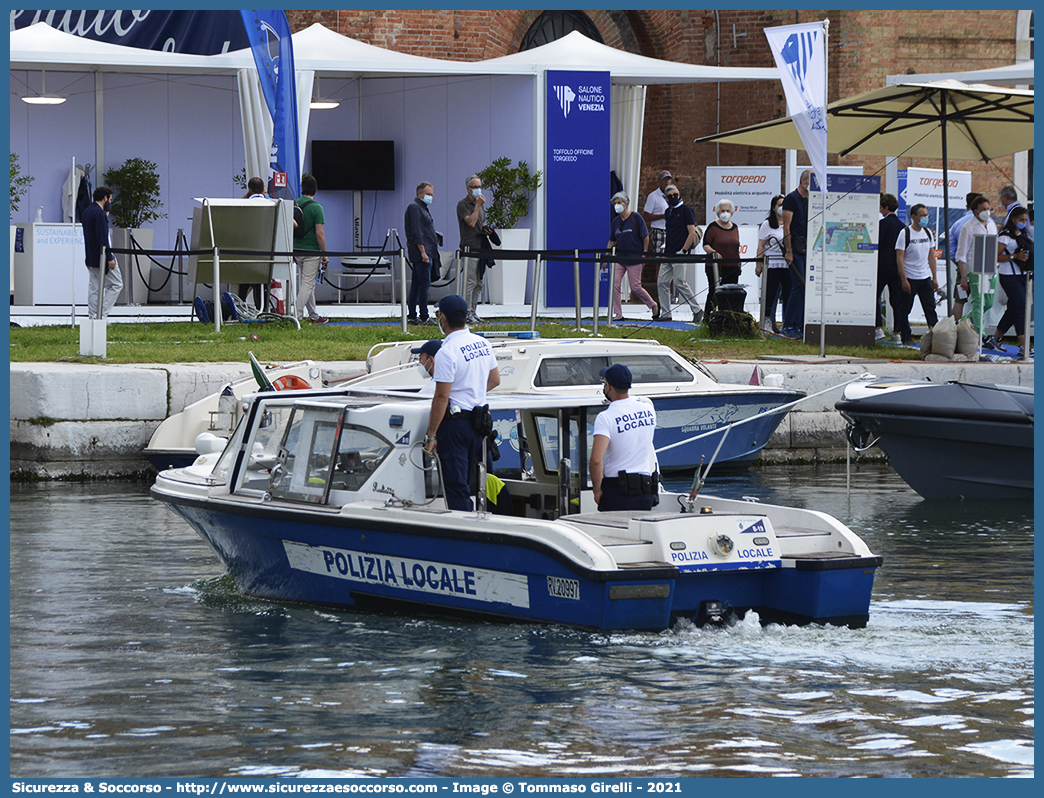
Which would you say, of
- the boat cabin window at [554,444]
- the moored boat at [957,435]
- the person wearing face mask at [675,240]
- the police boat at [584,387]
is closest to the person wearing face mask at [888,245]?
the person wearing face mask at [675,240]

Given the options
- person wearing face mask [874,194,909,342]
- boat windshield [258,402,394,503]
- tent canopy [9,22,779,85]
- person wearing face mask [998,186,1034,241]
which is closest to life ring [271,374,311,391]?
boat windshield [258,402,394,503]

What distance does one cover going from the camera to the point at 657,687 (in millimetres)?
7004

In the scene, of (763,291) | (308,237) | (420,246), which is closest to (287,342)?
(420,246)

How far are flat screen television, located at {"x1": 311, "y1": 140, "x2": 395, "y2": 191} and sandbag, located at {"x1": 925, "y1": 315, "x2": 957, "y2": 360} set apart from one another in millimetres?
9620

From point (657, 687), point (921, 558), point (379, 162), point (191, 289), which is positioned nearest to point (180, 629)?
point (657, 687)

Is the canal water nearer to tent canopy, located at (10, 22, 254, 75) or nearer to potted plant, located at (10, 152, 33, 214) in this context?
tent canopy, located at (10, 22, 254, 75)

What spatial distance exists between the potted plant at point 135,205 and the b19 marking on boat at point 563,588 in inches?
585

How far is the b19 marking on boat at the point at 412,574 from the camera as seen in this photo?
7961 mm

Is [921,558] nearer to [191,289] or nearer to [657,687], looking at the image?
[657,687]

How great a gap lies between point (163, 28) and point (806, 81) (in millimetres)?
11614

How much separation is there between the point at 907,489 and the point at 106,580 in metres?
7.94

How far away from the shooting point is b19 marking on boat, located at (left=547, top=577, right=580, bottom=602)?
25.1 ft

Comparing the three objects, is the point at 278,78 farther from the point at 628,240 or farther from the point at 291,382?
the point at 291,382

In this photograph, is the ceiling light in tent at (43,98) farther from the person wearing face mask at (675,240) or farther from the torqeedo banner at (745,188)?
the torqeedo banner at (745,188)
